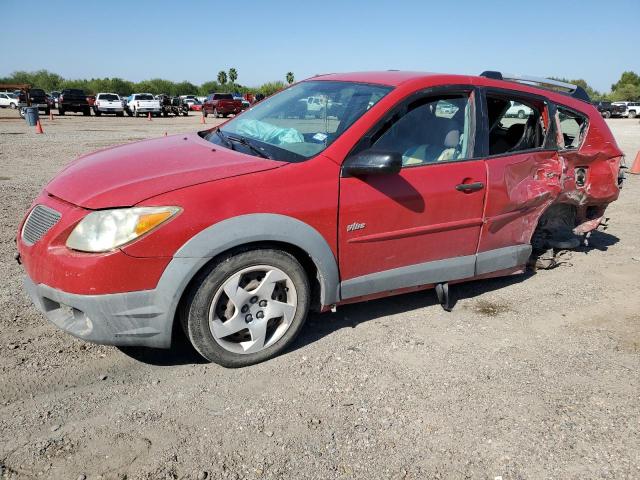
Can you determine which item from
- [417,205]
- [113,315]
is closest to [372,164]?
[417,205]

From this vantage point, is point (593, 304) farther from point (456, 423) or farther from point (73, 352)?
point (73, 352)

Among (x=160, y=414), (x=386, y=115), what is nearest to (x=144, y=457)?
(x=160, y=414)

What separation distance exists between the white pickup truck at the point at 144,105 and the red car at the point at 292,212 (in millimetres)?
33841

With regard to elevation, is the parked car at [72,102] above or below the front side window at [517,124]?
above

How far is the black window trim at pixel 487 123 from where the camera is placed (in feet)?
12.4

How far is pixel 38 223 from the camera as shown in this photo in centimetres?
296

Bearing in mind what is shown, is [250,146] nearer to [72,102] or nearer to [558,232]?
[558,232]

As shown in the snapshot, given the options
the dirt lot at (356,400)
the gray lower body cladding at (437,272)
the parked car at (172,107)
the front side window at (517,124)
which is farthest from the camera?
the parked car at (172,107)

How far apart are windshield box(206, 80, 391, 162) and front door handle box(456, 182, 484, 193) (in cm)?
85

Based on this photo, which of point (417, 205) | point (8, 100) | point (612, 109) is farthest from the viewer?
point (612, 109)

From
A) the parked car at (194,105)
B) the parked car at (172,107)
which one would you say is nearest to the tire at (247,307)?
the parked car at (172,107)

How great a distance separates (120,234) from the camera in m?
2.65

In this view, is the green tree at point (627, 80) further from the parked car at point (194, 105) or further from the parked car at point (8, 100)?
the parked car at point (8, 100)

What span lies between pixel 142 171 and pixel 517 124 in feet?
10.8
